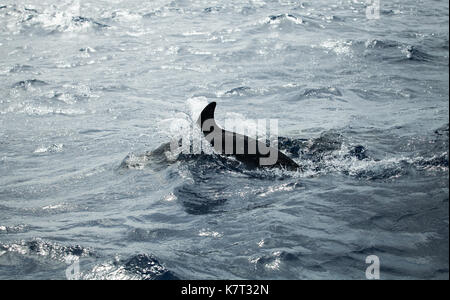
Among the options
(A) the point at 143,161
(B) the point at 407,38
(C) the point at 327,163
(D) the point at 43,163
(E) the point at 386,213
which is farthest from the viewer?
(B) the point at 407,38

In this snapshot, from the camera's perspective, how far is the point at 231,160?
31.6 ft

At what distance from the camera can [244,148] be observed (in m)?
9.65

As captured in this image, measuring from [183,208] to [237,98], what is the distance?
29.7 ft

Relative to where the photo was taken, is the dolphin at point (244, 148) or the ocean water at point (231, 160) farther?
the dolphin at point (244, 148)

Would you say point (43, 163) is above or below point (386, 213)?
below

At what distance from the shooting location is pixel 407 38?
21.8 m

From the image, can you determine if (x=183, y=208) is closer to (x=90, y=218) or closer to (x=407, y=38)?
(x=90, y=218)

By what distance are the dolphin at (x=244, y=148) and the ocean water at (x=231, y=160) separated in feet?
0.72

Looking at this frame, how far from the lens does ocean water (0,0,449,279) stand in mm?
6180

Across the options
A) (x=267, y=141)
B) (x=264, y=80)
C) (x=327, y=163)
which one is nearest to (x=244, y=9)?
(x=264, y=80)

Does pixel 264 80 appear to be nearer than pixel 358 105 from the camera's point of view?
No

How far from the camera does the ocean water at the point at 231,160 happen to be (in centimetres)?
618

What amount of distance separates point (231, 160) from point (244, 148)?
35 cm

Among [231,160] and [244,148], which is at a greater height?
[244,148]
